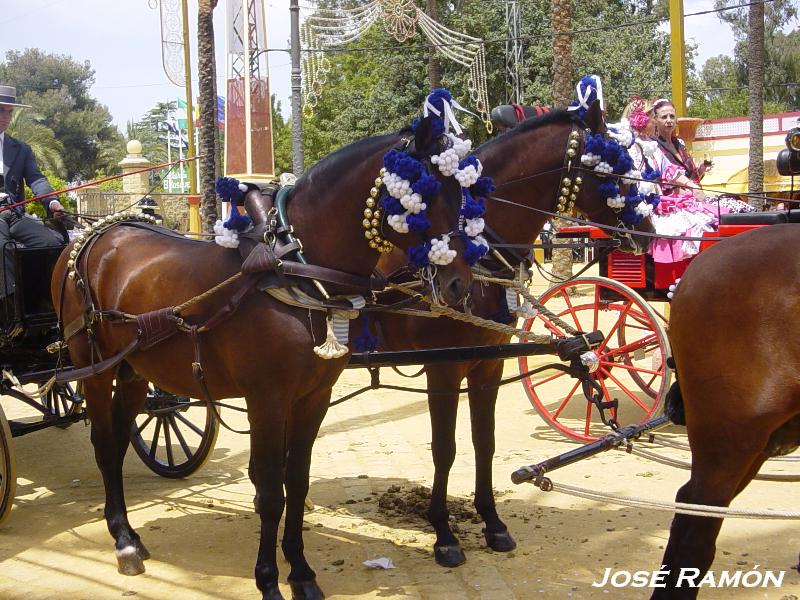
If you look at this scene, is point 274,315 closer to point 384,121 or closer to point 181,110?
point 384,121

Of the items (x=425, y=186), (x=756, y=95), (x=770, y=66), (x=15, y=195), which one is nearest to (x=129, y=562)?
(x=425, y=186)

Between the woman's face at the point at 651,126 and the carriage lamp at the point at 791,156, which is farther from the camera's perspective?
the woman's face at the point at 651,126

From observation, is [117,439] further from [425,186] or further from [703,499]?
[703,499]

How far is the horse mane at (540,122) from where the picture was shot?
5484 millimetres

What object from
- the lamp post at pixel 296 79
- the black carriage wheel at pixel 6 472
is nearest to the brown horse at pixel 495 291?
the black carriage wheel at pixel 6 472

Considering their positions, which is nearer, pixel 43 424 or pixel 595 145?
pixel 595 145

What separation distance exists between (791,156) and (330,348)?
250cm

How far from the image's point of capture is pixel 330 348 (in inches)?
167

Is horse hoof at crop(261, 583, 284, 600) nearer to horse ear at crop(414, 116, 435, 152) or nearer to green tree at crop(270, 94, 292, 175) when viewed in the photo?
horse ear at crop(414, 116, 435, 152)

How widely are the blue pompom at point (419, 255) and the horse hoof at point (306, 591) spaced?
5.94 feet

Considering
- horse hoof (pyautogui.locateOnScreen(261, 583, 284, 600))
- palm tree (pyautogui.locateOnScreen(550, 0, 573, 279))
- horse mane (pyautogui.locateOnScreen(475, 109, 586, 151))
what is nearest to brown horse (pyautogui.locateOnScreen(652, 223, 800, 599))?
horse hoof (pyautogui.locateOnScreen(261, 583, 284, 600))

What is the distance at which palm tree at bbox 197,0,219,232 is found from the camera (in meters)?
18.2

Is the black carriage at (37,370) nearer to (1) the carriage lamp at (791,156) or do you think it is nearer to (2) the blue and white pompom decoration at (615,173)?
(2) the blue and white pompom decoration at (615,173)

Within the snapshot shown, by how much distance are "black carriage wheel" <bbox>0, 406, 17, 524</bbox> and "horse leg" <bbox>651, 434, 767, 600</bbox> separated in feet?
13.5
